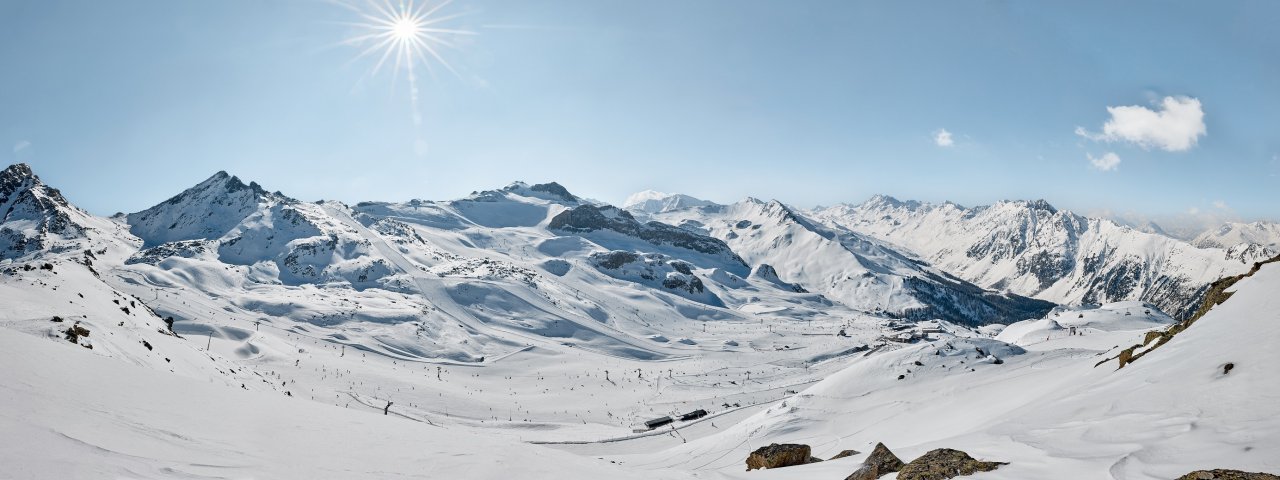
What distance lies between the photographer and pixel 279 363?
95062 mm

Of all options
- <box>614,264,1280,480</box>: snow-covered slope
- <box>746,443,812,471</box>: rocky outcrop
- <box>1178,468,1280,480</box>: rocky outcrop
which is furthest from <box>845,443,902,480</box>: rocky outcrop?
<box>746,443,812,471</box>: rocky outcrop

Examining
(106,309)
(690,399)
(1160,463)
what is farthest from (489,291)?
(1160,463)

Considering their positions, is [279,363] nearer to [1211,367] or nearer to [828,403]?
[828,403]

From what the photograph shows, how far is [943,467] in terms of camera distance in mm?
11391

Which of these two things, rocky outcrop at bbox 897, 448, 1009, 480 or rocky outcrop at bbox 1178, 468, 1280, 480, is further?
rocky outcrop at bbox 897, 448, 1009, 480

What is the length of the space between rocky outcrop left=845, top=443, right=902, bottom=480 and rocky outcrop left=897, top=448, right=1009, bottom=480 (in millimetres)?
715

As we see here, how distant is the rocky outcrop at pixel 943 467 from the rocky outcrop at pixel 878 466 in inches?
28.2

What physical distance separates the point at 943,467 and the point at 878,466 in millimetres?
2300

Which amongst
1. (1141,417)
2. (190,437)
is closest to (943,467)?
(1141,417)

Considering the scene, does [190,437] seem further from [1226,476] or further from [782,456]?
[1226,476]

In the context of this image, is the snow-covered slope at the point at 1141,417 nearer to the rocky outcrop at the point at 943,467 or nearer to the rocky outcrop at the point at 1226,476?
A: the rocky outcrop at the point at 943,467

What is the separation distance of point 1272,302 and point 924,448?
13.0m

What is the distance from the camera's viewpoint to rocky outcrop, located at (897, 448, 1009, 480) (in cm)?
1103

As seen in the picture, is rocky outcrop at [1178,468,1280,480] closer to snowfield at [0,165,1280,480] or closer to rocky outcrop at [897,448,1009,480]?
snowfield at [0,165,1280,480]
